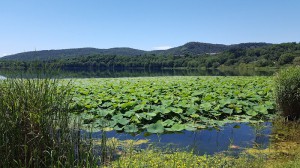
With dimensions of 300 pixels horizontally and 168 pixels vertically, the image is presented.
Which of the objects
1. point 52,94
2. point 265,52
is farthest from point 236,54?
point 52,94

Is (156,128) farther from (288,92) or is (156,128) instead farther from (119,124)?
(288,92)

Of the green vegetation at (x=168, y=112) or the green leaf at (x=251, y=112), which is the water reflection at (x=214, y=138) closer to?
the green vegetation at (x=168, y=112)

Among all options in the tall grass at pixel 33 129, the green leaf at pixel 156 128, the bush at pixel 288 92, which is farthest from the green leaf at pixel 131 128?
the bush at pixel 288 92

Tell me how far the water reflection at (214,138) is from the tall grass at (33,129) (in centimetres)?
275

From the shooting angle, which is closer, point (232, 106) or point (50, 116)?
point (50, 116)

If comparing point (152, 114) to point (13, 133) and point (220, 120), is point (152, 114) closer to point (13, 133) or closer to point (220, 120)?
point (220, 120)

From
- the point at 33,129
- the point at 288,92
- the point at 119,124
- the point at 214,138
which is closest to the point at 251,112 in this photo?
the point at 288,92

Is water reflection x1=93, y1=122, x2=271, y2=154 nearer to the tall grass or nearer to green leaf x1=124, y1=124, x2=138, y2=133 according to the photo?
green leaf x1=124, y1=124, x2=138, y2=133

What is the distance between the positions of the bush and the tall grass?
661cm

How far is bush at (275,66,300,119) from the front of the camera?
326 inches

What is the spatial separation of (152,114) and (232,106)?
320 cm

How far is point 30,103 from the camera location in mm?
3852

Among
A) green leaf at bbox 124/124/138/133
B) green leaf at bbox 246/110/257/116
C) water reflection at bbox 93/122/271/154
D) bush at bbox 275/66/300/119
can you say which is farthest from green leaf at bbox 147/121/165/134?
bush at bbox 275/66/300/119

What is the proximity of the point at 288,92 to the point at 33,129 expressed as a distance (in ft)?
24.0
